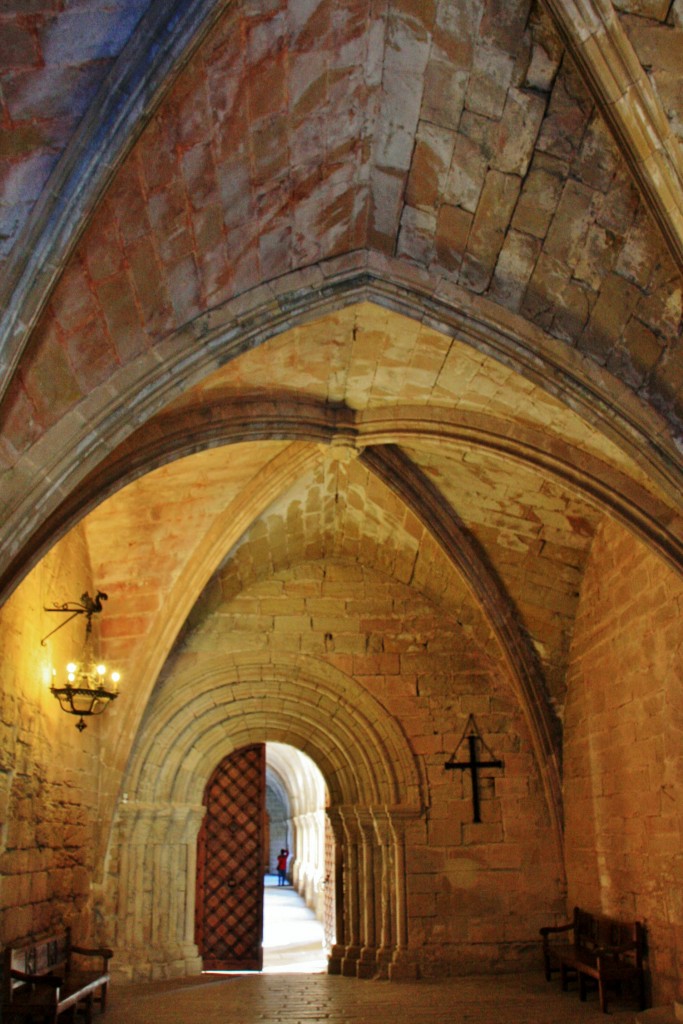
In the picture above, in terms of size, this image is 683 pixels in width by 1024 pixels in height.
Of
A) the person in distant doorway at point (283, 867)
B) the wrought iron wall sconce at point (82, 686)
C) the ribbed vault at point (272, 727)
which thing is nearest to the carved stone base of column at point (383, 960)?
the ribbed vault at point (272, 727)

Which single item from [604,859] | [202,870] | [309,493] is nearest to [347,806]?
Result: [202,870]

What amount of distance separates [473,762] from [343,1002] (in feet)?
7.01

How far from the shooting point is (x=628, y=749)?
6.32 m

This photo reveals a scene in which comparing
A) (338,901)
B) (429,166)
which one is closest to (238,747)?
(338,901)

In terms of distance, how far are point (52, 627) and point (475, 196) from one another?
12.3 feet

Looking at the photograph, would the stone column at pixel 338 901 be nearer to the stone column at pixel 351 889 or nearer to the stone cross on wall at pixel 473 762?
the stone column at pixel 351 889

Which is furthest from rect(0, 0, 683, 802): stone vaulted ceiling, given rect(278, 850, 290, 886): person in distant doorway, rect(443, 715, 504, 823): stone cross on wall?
rect(278, 850, 290, 886): person in distant doorway

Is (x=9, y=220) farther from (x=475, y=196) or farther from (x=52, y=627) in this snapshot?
(x=52, y=627)

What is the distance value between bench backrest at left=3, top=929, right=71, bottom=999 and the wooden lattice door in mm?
2158

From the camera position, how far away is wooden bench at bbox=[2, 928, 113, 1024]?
15.8 feet

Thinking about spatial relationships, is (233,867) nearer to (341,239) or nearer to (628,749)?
(628,749)

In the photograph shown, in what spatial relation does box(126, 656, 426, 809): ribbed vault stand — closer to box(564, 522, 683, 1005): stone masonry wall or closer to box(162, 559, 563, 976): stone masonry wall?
box(162, 559, 563, 976): stone masonry wall

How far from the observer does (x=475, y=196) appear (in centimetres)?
412

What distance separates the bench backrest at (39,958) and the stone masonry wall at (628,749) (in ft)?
11.5
